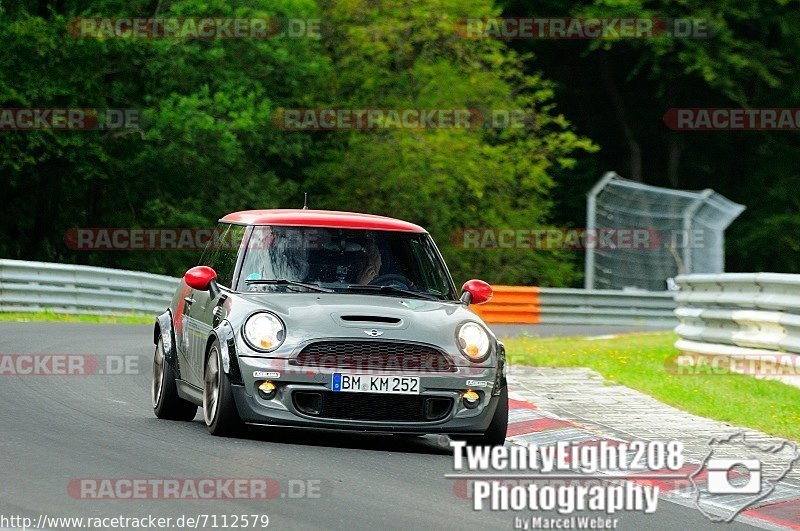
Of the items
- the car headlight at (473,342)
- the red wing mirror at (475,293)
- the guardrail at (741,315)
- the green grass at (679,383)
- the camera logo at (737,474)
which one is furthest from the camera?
the guardrail at (741,315)

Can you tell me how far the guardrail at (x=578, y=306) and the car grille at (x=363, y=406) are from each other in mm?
22020

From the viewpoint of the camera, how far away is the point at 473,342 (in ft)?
34.1

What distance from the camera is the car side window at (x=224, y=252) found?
1122 centimetres

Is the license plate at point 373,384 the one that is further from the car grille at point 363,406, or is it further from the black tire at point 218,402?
the black tire at point 218,402

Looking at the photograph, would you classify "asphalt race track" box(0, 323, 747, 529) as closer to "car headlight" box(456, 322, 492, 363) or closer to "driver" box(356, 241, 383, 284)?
"car headlight" box(456, 322, 492, 363)

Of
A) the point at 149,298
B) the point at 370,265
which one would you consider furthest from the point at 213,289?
the point at 149,298

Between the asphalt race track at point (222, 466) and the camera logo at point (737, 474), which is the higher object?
the asphalt race track at point (222, 466)

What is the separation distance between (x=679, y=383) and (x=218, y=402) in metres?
6.36

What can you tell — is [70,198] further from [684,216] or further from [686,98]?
[686,98]

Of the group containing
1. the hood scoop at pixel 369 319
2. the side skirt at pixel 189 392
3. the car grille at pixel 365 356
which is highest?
the hood scoop at pixel 369 319

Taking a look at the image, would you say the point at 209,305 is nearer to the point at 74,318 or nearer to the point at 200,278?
the point at 200,278

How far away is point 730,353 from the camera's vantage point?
1695cm

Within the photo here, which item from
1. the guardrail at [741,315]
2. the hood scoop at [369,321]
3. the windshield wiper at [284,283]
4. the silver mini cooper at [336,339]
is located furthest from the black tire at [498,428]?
the guardrail at [741,315]

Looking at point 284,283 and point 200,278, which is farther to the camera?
point 200,278
